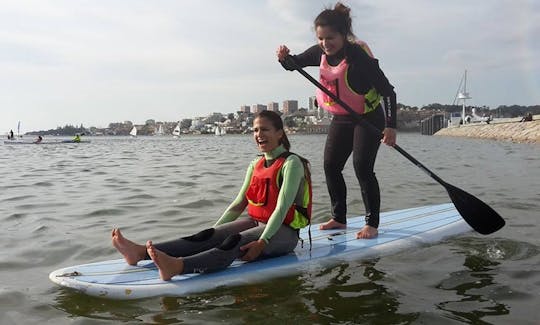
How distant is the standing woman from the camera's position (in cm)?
477

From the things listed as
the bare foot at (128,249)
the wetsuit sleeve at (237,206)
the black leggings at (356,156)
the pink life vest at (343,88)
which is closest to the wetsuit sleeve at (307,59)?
the pink life vest at (343,88)

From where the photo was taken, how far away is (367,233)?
4934mm

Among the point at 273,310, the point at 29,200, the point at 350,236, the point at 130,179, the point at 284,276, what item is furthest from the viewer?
the point at 130,179

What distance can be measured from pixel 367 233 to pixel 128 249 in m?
2.51

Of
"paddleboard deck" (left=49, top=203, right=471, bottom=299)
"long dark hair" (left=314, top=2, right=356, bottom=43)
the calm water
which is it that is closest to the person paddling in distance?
"paddleboard deck" (left=49, top=203, right=471, bottom=299)

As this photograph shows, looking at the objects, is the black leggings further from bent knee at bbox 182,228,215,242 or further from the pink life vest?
bent knee at bbox 182,228,215,242

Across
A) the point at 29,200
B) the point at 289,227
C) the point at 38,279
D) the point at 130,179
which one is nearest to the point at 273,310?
the point at 289,227

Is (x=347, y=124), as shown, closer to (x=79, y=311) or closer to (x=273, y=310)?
(x=273, y=310)

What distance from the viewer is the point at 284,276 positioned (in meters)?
3.94

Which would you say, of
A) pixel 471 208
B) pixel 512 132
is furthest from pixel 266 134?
pixel 512 132

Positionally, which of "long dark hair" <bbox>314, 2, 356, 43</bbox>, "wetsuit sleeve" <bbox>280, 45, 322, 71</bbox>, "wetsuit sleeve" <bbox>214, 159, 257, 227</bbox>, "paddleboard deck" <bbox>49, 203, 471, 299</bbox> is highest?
"long dark hair" <bbox>314, 2, 356, 43</bbox>

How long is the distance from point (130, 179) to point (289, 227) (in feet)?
27.9

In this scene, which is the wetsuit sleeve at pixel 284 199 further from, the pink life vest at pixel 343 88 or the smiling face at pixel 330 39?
the smiling face at pixel 330 39

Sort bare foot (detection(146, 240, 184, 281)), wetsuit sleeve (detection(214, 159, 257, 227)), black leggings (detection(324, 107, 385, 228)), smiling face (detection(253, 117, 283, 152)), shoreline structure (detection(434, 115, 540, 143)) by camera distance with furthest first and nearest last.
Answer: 1. shoreline structure (detection(434, 115, 540, 143))
2. black leggings (detection(324, 107, 385, 228))
3. wetsuit sleeve (detection(214, 159, 257, 227))
4. smiling face (detection(253, 117, 283, 152))
5. bare foot (detection(146, 240, 184, 281))
